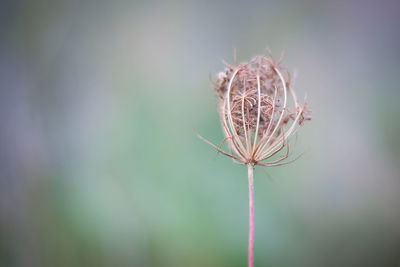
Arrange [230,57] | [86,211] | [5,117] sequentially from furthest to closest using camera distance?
[230,57] < [86,211] < [5,117]

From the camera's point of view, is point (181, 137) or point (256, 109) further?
point (181, 137)

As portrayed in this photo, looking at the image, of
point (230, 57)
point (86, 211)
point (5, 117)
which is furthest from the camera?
point (230, 57)

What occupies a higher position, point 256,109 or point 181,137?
point 181,137

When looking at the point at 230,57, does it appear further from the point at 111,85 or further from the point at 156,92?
the point at 111,85

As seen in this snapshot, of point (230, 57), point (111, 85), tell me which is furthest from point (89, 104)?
point (230, 57)

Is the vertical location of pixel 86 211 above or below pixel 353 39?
below
